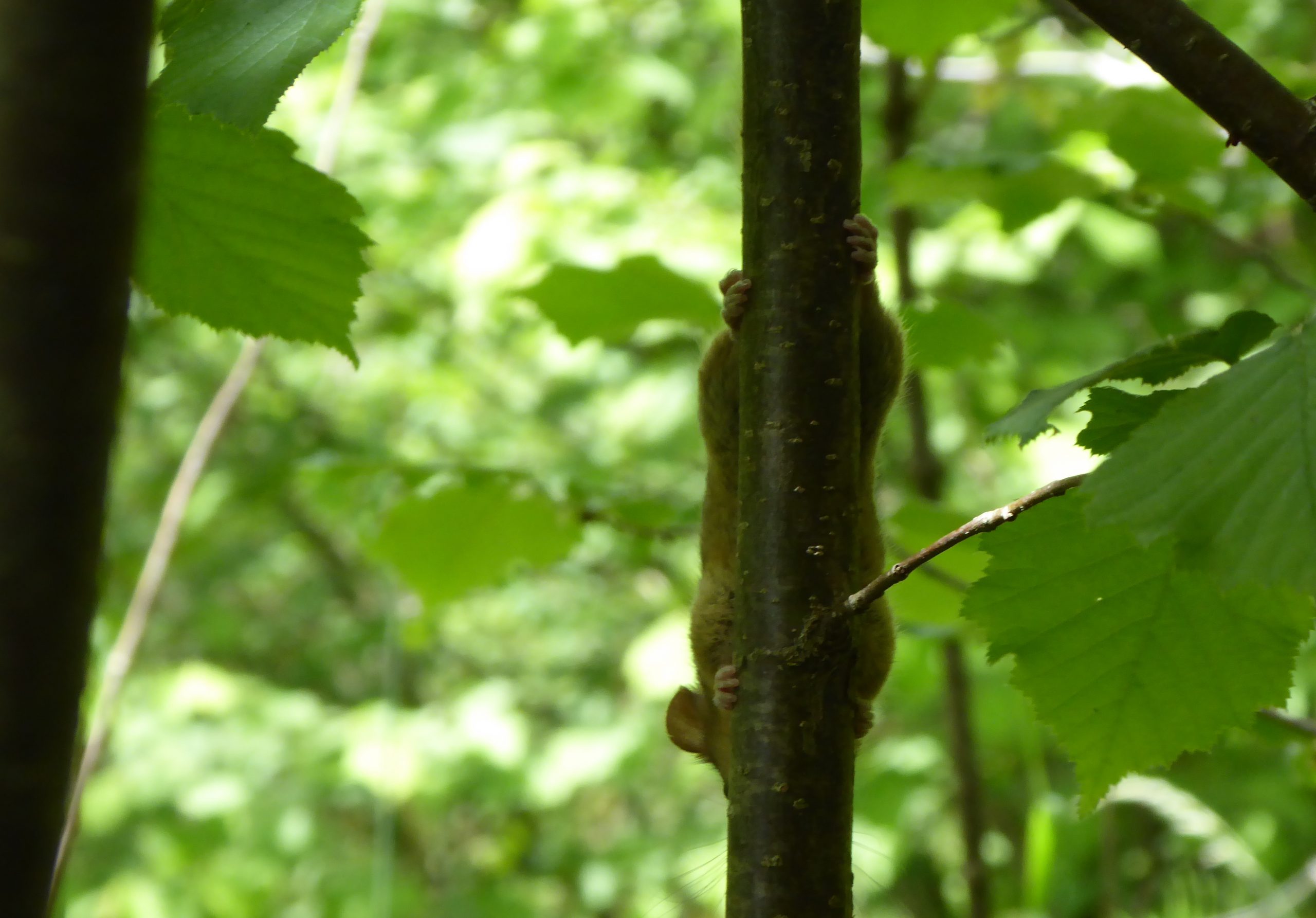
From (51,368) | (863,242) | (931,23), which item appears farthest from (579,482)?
(51,368)

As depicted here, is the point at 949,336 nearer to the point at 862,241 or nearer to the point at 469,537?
the point at 469,537

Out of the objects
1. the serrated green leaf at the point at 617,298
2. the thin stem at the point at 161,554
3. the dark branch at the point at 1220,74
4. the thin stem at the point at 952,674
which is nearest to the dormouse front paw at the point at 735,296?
the dark branch at the point at 1220,74

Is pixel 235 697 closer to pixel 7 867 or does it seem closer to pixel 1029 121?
pixel 1029 121

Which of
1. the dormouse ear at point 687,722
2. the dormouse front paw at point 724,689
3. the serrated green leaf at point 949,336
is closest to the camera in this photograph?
the dormouse front paw at point 724,689

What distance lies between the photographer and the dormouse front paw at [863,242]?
0.91 meters

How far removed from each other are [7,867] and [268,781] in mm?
5701

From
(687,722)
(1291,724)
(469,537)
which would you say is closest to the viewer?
(1291,724)

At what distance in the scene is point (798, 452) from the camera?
887 millimetres

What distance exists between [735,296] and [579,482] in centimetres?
109

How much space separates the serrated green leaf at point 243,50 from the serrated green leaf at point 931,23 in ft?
3.10

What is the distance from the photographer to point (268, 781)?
18.4ft

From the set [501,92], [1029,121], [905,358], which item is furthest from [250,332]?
[501,92]

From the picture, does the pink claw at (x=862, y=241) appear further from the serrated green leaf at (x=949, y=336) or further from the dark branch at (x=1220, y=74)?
the serrated green leaf at (x=949, y=336)

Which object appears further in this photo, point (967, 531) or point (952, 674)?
point (952, 674)
